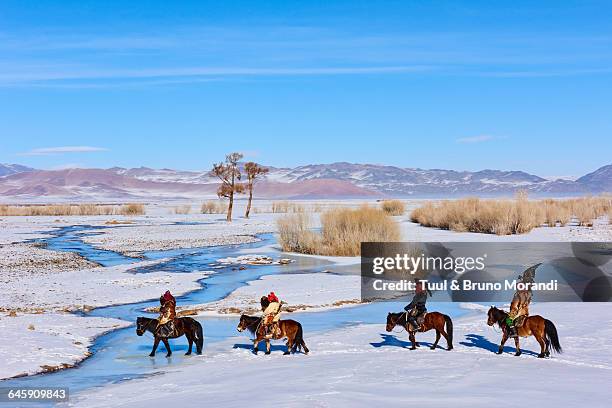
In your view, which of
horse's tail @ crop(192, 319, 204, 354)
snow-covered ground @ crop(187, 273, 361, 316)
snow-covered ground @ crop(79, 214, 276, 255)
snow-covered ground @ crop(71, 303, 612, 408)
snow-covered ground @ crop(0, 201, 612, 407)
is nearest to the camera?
snow-covered ground @ crop(71, 303, 612, 408)

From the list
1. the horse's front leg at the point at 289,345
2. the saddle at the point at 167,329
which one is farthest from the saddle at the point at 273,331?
the saddle at the point at 167,329

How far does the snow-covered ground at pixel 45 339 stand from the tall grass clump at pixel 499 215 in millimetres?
23339

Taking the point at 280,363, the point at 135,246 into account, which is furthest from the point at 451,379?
the point at 135,246

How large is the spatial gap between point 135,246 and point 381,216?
35.8ft

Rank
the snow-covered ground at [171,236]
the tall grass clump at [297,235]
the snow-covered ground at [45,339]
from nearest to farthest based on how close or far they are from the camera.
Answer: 1. the snow-covered ground at [45,339]
2. the tall grass clump at [297,235]
3. the snow-covered ground at [171,236]

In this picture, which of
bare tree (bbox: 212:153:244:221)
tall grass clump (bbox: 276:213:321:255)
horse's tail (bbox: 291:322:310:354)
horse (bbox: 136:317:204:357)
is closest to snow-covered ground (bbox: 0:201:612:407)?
horse's tail (bbox: 291:322:310:354)

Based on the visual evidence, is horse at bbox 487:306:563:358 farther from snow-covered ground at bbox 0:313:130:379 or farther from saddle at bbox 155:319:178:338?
snow-covered ground at bbox 0:313:130:379

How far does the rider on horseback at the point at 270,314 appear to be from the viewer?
9930 mm

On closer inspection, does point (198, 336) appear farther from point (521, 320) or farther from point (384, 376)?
point (521, 320)

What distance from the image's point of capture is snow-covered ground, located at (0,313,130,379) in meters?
9.64

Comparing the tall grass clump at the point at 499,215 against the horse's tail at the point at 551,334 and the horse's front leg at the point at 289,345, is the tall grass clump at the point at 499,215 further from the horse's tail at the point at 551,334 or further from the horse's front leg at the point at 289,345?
the horse's front leg at the point at 289,345

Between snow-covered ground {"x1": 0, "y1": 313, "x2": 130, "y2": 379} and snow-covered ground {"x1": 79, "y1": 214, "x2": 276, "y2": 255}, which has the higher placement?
snow-covered ground {"x1": 79, "y1": 214, "x2": 276, "y2": 255}

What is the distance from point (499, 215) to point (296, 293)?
18.9 metres

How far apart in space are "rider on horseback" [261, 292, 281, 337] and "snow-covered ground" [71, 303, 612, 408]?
42 cm
